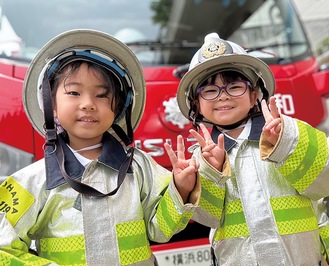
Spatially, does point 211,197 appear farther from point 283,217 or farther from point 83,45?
point 83,45

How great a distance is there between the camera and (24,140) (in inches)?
111

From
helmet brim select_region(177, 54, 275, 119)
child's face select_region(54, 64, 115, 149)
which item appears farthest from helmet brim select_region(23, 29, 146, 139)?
helmet brim select_region(177, 54, 275, 119)

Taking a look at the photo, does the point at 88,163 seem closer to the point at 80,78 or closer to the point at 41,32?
the point at 80,78

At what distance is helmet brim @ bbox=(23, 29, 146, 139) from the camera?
2104 millimetres

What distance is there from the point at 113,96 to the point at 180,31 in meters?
2.22

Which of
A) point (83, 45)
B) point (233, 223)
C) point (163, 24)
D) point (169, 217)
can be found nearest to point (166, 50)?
point (163, 24)

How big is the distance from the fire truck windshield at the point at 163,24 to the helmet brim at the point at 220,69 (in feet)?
3.10

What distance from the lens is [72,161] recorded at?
6.50 feet

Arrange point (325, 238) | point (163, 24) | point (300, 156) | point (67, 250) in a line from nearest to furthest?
1. point (67, 250)
2. point (300, 156)
3. point (325, 238)
4. point (163, 24)

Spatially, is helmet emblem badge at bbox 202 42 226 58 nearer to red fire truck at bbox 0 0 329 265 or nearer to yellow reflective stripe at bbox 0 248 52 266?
red fire truck at bbox 0 0 329 265

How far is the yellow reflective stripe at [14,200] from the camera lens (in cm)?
186

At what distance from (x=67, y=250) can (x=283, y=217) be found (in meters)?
0.91

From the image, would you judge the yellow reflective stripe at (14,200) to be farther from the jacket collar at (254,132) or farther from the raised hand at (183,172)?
the jacket collar at (254,132)

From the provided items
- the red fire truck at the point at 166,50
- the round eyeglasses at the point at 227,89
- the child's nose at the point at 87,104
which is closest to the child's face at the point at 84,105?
the child's nose at the point at 87,104
